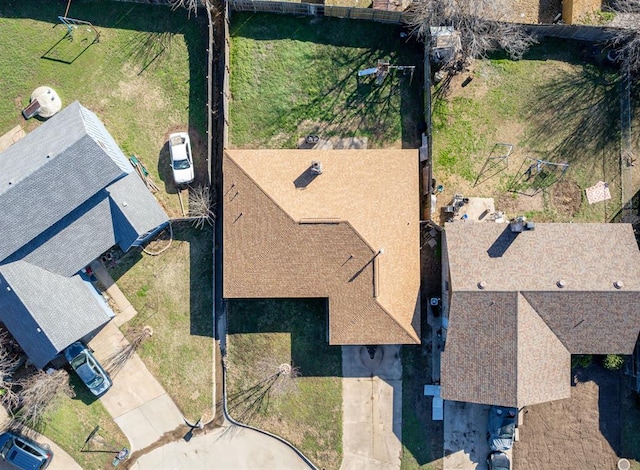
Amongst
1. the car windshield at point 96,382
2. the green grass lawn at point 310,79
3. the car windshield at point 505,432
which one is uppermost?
the green grass lawn at point 310,79

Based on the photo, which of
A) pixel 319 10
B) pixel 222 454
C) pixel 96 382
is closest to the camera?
pixel 96 382

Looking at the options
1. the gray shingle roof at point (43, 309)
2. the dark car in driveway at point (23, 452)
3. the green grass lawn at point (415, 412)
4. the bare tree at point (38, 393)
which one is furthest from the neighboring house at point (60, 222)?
the green grass lawn at point (415, 412)

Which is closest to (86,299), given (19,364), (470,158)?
(19,364)

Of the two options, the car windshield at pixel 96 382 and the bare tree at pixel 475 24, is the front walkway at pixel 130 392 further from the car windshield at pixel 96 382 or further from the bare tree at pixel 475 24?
the bare tree at pixel 475 24

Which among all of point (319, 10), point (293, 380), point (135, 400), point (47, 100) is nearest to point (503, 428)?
point (293, 380)

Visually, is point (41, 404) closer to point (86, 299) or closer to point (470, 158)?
point (86, 299)

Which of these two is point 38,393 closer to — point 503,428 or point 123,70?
point 123,70
